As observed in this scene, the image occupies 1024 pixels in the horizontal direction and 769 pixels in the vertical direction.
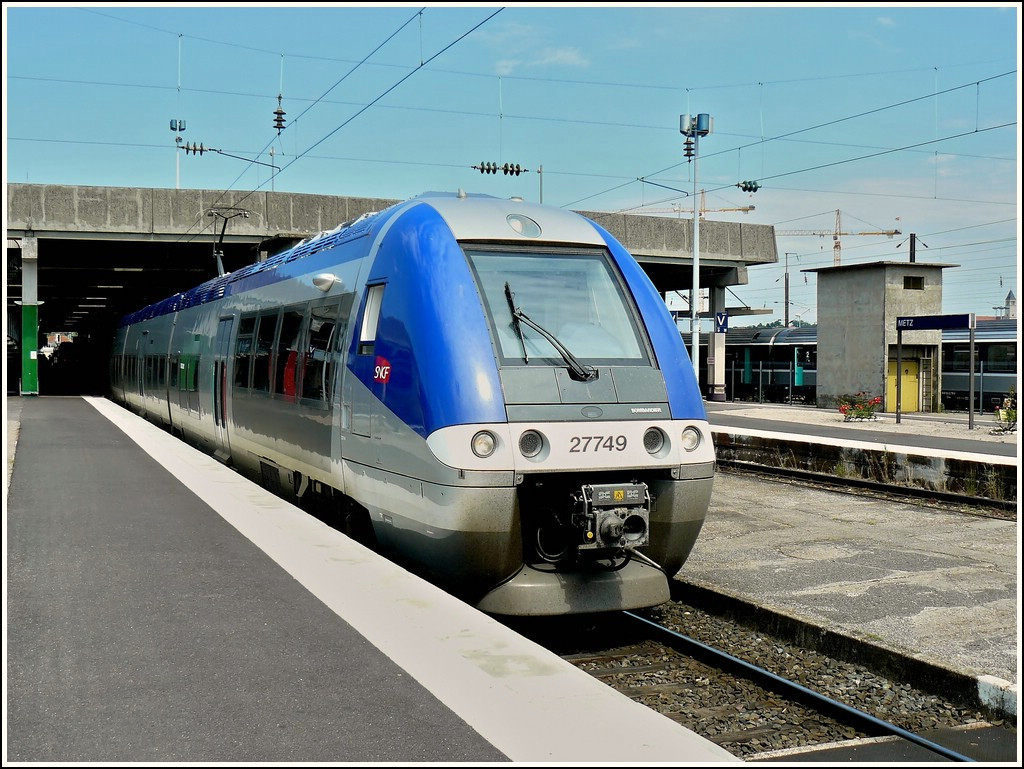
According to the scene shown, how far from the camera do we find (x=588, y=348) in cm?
712

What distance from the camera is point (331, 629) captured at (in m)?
5.49

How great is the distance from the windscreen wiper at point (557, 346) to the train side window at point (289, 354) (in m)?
3.28

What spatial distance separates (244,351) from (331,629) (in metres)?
7.37

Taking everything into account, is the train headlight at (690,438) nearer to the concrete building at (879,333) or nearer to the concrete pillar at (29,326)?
the concrete building at (879,333)

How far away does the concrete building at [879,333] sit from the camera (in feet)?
98.7

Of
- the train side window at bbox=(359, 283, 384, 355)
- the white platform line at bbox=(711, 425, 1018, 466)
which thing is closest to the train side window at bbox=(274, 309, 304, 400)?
the train side window at bbox=(359, 283, 384, 355)

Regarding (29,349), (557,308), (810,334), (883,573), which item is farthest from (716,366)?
(557,308)

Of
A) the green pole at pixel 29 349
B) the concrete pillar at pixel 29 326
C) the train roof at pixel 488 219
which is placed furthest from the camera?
the green pole at pixel 29 349

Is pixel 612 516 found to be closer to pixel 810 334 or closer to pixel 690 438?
pixel 690 438

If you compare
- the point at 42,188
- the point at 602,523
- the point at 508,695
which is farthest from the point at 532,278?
the point at 42,188

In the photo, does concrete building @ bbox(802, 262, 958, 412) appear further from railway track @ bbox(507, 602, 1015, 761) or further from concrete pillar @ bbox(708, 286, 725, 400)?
railway track @ bbox(507, 602, 1015, 761)

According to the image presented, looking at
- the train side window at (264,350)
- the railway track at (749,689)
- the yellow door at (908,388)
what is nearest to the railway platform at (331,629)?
the railway track at (749,689)

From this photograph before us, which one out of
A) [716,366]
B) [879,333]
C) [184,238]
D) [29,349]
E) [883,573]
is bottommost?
[883,573]

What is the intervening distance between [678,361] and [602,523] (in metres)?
1.50
